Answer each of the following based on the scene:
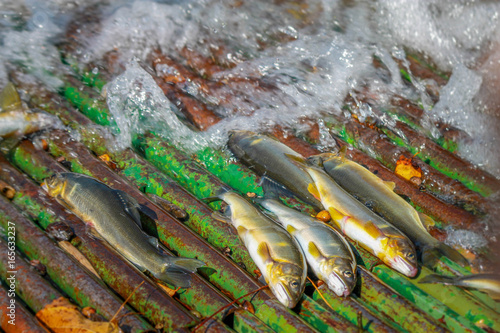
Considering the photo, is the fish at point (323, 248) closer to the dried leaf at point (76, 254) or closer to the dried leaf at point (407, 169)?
the dried leaf at point (407, 169)

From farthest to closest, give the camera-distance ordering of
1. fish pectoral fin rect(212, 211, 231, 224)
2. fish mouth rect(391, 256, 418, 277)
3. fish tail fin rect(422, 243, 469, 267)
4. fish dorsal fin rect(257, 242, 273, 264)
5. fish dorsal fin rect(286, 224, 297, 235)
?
fish pectoral fin rect(212, 211, 231, 224)
fish dorsal fin rect(286, 224, 297, 235)
fish tail fin rect(422, 243, 469, 267)
fish mouth rect(391, 256, 418, 277)
fish dorsal fin rect(257, 242, 273, 264)

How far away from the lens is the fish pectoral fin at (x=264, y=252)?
329 centimetres

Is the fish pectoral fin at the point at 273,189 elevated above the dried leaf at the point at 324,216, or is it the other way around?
the dried leaf at the point at 324,216

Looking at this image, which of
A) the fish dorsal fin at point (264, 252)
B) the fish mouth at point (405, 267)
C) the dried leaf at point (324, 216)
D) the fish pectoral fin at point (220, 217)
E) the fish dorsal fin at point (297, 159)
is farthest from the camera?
the fish dorsal fin at point (297, 159)

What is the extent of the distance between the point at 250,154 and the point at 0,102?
253 centimetres

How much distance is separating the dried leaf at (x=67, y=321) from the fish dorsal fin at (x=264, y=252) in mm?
1059

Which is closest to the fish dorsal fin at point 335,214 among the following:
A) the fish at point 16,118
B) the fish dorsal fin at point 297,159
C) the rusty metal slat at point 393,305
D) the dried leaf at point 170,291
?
the rusty metal slat at point 393,305

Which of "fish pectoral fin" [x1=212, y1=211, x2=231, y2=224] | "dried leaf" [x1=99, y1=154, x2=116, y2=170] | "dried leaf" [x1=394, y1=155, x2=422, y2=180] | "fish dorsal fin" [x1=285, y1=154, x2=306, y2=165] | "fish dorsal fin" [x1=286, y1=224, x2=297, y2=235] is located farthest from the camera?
"dried leaf" [x1=394, y1=155, x2=422, y2=180]

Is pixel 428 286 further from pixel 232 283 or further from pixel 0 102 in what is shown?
pixel 0 102

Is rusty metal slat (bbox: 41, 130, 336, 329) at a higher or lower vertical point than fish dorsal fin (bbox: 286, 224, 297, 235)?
lower

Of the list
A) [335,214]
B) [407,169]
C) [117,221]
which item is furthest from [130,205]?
[407,169]

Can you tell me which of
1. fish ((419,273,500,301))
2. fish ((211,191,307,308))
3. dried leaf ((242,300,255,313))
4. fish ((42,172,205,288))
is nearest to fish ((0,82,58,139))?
fish ((42,172,205,288))

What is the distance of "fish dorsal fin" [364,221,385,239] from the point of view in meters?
3.52

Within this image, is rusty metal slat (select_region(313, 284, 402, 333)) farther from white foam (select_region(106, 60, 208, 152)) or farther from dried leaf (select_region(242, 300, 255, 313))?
white foam (select_region(106, 60, 208, 152))
